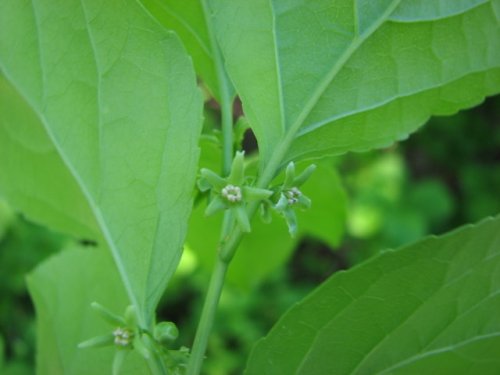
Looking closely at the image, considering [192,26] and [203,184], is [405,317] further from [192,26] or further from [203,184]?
[192,26]

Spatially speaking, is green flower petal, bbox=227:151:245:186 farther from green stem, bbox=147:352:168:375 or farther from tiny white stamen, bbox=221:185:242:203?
green stem, bbox=147:352:168:375

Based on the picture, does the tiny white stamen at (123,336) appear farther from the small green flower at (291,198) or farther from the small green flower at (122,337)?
the small green flower at (291,198)

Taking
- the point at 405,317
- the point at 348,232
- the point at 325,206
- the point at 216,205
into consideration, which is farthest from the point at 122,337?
the point at 348,232

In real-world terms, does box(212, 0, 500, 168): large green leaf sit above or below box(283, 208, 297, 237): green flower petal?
above

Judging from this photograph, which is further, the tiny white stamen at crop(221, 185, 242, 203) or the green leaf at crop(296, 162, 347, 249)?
the green leaf at crop(296, 162, 347, 249)

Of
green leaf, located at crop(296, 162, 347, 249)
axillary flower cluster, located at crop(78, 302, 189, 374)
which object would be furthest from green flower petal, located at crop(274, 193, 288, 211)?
green leaf, located at crop(296, 162, 347, 249)

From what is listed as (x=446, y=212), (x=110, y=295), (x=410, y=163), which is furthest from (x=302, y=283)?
(x=110, y=295)
